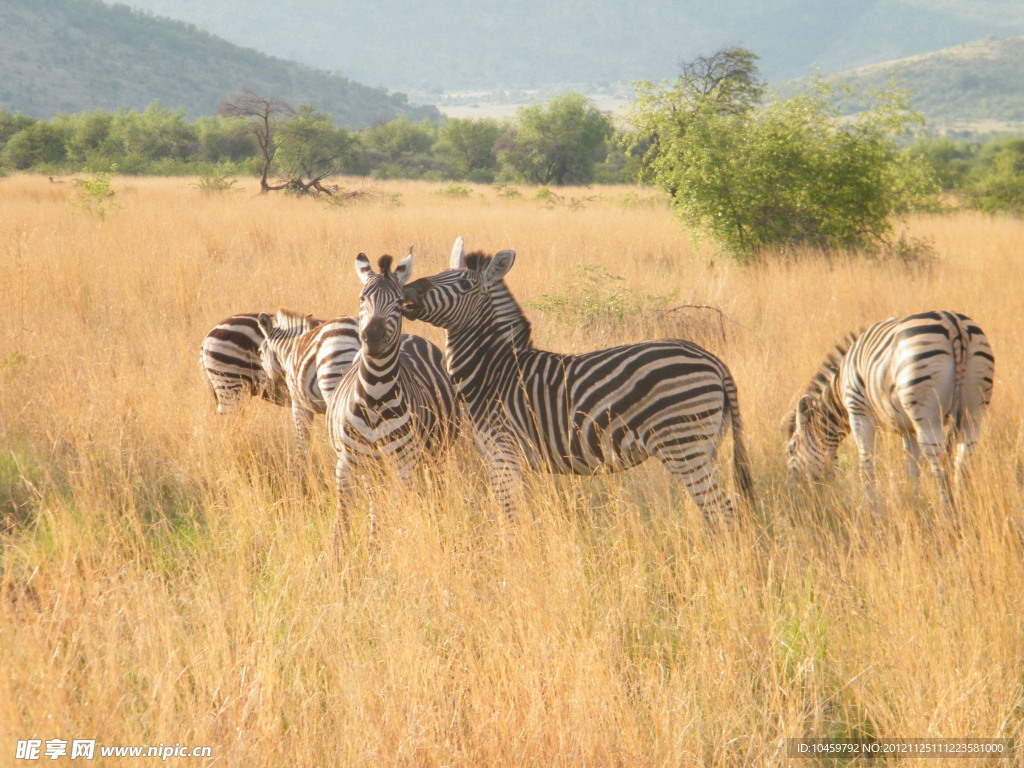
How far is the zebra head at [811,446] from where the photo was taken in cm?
490

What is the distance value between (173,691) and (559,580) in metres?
1.53

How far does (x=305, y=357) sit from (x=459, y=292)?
148 centimetres

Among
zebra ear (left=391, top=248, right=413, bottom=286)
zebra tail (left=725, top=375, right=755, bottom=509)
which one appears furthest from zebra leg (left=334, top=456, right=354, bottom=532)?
zebra tail (left=725, top=375, right=755, bottom=509)

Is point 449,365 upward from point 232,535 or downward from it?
upward

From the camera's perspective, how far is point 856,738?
2.84 metres

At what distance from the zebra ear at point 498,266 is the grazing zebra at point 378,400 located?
A: 1.40ft

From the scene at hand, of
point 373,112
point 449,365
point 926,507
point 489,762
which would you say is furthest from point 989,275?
point 373,112

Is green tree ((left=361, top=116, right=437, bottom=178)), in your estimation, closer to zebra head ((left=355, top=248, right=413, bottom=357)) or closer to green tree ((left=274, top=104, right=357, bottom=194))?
green tree ((left=274, top=104, right=357, bottom=194))

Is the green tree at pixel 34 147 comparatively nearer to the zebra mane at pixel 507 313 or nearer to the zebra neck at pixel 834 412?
the zebra mane at pixel 507 313

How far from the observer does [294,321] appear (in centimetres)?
576

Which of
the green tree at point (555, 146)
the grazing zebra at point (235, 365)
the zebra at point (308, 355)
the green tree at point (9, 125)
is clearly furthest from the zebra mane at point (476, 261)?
the green tree at point (9, 125)

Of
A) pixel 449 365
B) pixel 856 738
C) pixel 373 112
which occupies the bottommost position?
pixel 856 738

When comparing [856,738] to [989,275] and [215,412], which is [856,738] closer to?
[215,412]

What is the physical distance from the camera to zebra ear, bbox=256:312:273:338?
574 cm
